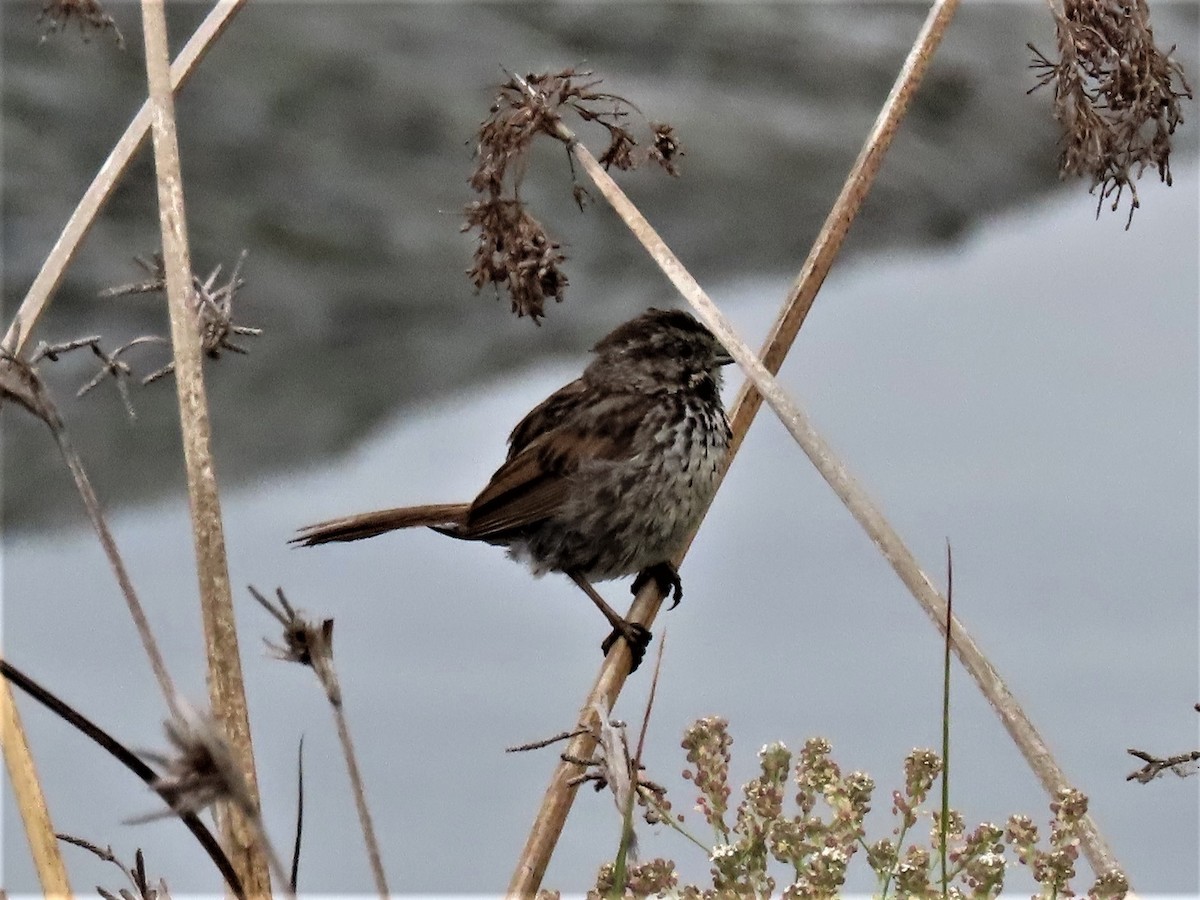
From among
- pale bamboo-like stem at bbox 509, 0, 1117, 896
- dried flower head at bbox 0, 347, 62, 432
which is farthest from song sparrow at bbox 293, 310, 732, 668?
dried flower head at bbox 0, 347, 62, 432

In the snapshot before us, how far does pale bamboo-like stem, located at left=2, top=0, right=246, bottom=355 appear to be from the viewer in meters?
1.79

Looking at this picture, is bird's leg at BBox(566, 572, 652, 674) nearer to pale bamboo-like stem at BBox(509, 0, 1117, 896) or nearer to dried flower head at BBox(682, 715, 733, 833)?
pale bamboo-like stem at BBox(509, 0, 1117, 896)

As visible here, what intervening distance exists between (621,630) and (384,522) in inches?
24.7

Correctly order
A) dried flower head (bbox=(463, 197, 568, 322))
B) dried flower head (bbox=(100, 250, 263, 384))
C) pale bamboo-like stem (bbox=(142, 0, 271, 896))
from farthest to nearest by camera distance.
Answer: dried flower head (bbox=(463, 197, 568, 322))
dried flower head (bbox=(100, 250, 263, 384))
pale bamboo-like stem (bbox=(142, 0, 271, 896))

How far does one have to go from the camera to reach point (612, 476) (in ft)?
9.17

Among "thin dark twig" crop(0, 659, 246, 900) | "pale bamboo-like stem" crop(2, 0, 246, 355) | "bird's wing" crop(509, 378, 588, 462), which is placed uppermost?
"bird's wing" crop(509, 378, 588, 462)

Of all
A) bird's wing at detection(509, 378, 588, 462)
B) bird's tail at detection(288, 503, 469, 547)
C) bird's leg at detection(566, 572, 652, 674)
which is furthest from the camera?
bird's wing at detection(509, 378, 588, 462)

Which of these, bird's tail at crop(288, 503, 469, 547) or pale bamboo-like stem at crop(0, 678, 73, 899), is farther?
bird's tail at crop(288, 503, 469, 547)

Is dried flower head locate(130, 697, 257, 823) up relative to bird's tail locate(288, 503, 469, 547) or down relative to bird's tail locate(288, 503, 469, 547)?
down

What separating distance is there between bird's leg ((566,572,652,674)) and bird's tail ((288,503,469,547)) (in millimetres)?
281

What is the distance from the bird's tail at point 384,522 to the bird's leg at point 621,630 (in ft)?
0.92

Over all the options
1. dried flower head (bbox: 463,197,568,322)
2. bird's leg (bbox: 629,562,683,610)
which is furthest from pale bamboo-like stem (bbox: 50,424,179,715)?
bird's leg (bbox: 629,562,683,610)

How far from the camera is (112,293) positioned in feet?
5.68

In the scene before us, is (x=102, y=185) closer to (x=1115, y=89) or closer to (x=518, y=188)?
(x=518, y=188)
